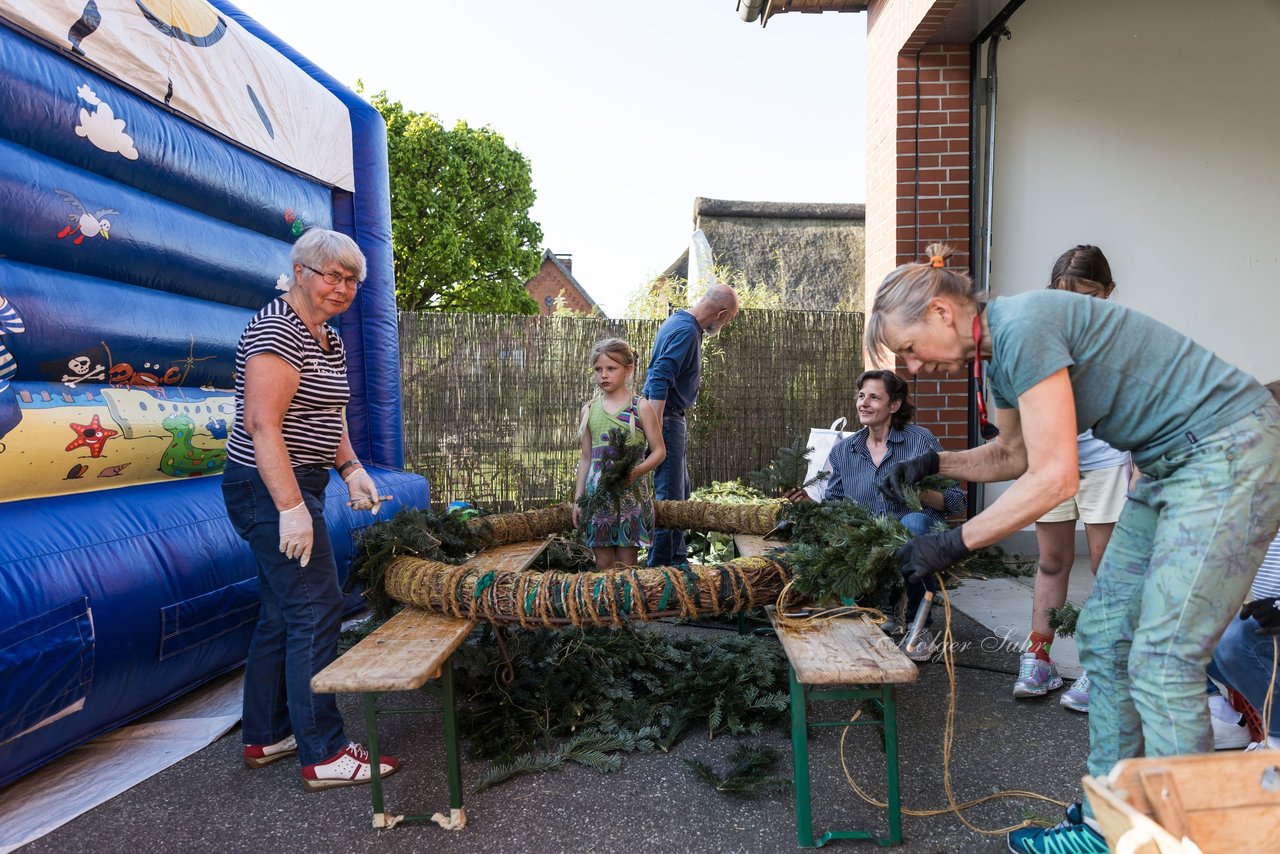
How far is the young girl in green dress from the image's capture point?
13.7ft

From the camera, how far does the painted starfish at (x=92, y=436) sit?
10.3 feet

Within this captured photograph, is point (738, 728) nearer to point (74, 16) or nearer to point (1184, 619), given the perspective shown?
point (1184, 619)

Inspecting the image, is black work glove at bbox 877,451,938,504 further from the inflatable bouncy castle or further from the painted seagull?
the painted seagull

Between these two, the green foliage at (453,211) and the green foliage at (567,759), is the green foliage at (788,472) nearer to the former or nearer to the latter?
the green foliage at (567,759)

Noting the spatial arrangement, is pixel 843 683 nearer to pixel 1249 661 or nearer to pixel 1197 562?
pixel 1197 562

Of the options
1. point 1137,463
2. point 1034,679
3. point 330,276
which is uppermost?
point 330,276

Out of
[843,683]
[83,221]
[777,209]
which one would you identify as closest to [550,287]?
[777,209]

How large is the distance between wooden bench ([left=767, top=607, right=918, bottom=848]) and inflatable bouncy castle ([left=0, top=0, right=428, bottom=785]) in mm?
2155

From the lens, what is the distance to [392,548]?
3.35m

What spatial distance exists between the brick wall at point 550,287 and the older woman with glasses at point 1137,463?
36.6 meters

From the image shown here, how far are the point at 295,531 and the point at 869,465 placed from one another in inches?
110

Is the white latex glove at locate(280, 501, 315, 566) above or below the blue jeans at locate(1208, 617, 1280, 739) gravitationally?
above

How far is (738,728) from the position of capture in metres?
3.10

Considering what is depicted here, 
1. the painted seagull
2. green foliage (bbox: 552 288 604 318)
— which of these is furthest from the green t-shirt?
green foliage (bbox: 552 288 604 318)
